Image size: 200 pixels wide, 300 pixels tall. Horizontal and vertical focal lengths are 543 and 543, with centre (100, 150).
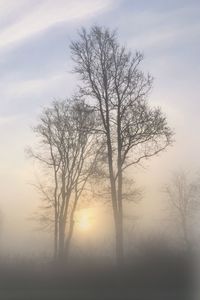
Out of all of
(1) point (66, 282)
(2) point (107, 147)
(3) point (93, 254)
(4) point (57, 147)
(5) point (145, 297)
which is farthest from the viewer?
(4) point (57, 147)

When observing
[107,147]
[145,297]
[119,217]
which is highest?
[107,147]

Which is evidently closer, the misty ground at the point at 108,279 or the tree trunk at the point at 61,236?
the misty ground at the point at 108,279

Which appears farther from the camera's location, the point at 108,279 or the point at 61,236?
the point at 61,236

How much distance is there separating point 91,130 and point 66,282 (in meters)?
8.94

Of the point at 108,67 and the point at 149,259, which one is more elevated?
the point at 108,67

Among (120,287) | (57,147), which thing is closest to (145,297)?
(120,287)

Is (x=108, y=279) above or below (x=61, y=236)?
below

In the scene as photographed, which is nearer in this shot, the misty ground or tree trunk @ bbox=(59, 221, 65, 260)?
the misty ground

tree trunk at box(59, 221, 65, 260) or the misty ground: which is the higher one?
tree trunk at box(59, 221, 65, 260)

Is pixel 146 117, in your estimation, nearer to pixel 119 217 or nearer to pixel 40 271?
pixel 119 217

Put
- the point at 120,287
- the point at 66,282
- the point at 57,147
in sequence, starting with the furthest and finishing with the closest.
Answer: the point at 57,147 → the point at 66,282 → the point at 120,287

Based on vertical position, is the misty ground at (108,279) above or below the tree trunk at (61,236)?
below

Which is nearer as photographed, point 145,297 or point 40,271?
point 145,297

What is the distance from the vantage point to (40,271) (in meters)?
32.5
